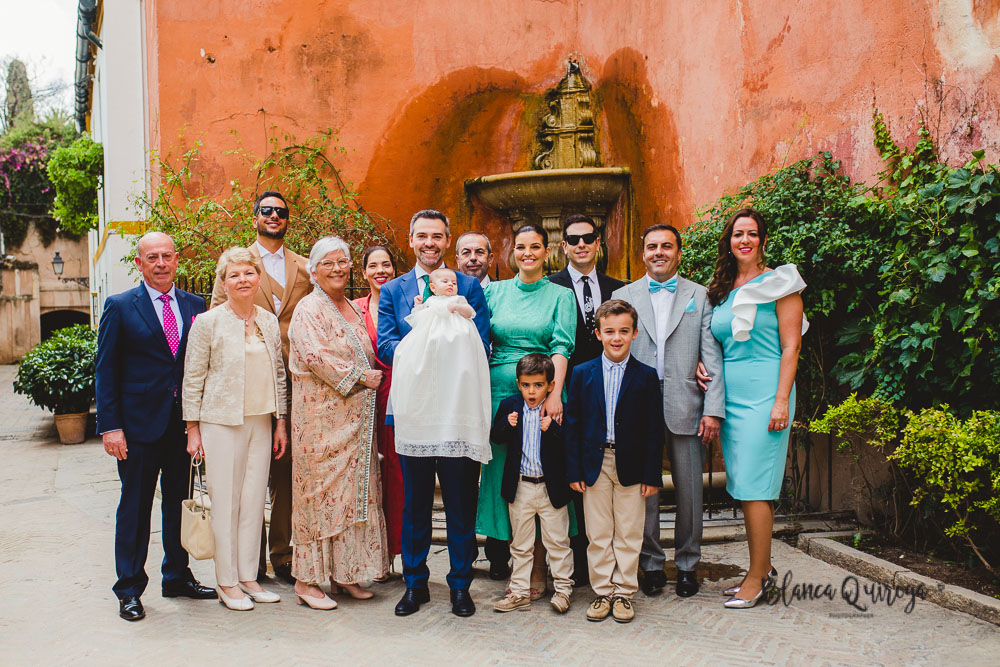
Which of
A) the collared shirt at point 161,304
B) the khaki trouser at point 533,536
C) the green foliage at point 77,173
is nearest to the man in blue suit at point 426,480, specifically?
the khaki trouser at point 533,536

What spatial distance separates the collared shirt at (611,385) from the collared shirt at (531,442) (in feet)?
1.15

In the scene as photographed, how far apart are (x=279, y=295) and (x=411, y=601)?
6.39 feet

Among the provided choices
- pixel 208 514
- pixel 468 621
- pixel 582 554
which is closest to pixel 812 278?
pixel 582 554

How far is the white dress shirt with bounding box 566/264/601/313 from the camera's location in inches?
171

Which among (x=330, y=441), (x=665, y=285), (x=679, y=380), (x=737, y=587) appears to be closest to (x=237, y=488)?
(x=330, y=441)

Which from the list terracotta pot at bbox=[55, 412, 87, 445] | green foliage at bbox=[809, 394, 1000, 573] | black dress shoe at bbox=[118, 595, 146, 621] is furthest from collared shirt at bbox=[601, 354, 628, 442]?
terracotta pot at bbox=[55, 412, 87, 445]

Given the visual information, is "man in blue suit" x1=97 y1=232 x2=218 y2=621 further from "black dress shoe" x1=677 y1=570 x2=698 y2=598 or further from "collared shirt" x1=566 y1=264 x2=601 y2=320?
"black dress shoe" x1=677 y1=570 x2=698 y2=598

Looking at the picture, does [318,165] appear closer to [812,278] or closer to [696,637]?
[812,278]

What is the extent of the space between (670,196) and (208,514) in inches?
218

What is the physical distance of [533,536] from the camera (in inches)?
155

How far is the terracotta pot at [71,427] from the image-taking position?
10.1m

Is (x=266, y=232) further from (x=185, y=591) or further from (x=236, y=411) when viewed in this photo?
(x=185, y=591)

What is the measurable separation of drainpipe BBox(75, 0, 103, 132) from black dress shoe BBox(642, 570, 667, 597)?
1126 cm

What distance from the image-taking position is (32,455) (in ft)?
30.7
